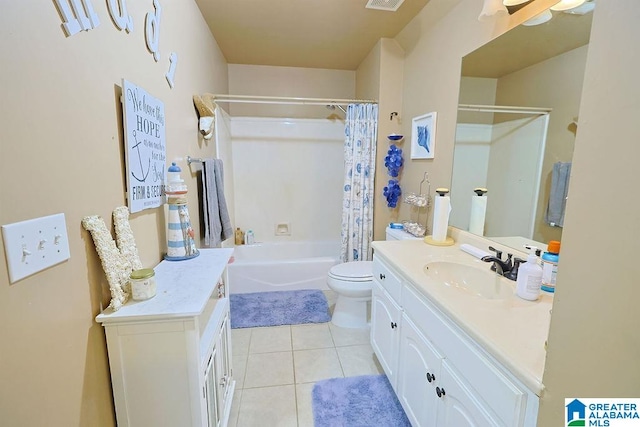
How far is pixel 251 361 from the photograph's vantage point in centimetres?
192

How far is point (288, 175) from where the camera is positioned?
11.4ft

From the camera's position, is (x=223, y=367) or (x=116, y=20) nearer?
(x=116, y=20)

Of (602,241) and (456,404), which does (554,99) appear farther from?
(456,404)

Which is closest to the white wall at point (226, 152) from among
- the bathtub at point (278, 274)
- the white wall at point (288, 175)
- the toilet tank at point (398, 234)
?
the white wall at point (288, 175)

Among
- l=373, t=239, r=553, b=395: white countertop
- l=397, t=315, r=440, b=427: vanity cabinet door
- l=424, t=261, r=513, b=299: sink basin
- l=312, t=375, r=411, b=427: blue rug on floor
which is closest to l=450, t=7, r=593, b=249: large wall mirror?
l=424, t=261, r=513, b=299: sink basin

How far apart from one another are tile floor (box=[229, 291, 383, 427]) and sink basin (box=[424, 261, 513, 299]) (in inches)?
32.2

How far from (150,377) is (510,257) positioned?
1512mm

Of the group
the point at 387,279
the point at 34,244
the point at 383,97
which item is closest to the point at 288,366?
the point at 387,279

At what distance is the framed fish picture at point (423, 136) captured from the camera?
2.04 m

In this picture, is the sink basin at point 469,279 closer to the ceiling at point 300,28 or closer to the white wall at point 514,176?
the white wall at point 514,176

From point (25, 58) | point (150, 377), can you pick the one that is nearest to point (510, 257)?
point (150, 377)

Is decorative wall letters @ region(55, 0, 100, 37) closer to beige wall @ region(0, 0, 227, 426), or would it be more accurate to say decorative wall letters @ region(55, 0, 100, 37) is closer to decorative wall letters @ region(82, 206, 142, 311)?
beige wall @ region(0, 0, 227, 426)

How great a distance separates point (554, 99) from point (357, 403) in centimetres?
178

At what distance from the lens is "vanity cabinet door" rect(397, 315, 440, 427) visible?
1.13 meters
